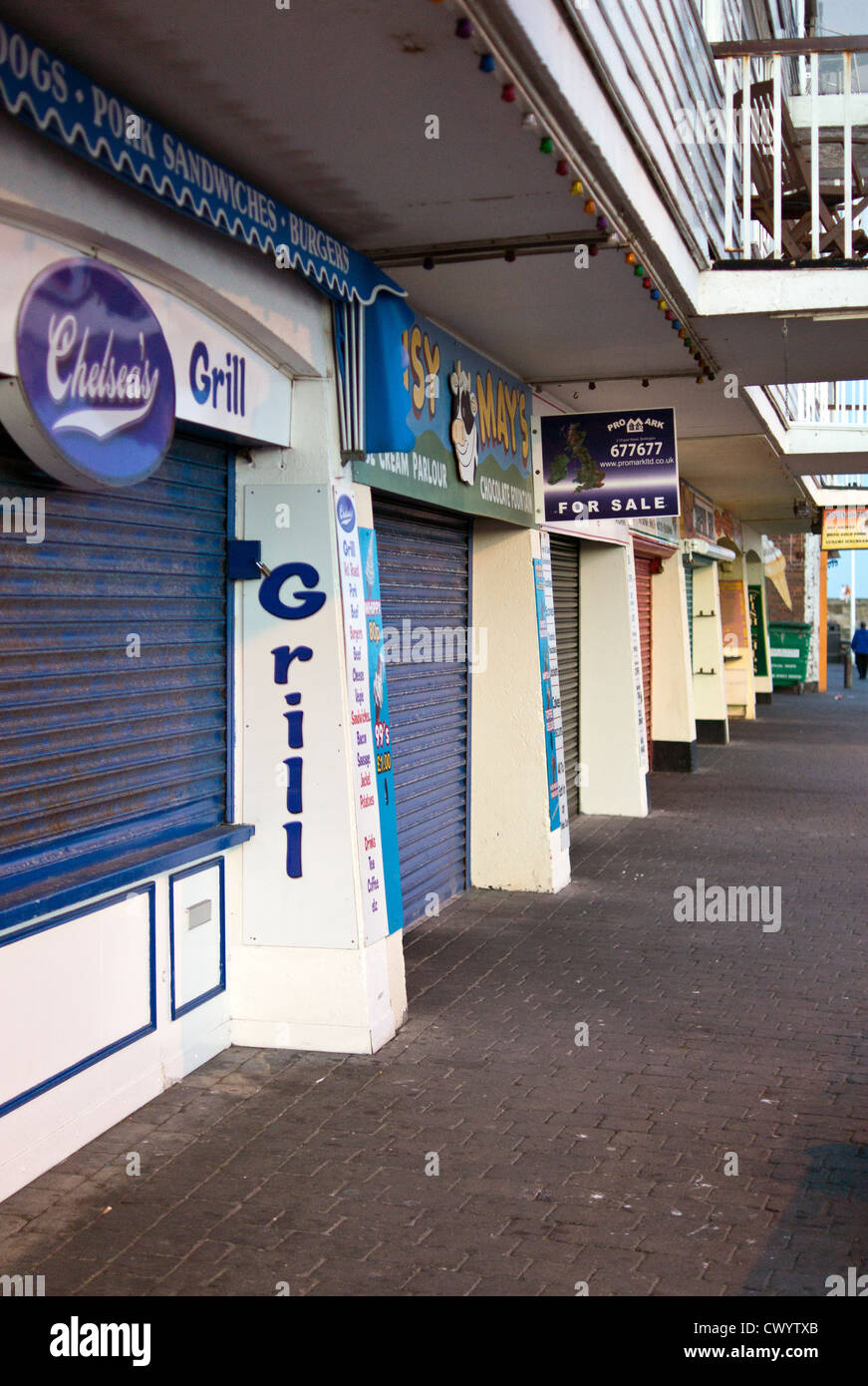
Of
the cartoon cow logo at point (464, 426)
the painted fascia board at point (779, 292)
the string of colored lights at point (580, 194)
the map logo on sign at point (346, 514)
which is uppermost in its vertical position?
the painted fascia board at point (779, 292)

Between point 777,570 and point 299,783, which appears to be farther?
point 777,570

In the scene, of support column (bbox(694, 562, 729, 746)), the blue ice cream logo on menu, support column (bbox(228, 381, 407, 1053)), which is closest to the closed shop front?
the blue ice cream logo on menu

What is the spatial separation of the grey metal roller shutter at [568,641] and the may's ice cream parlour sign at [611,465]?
2.76 metres

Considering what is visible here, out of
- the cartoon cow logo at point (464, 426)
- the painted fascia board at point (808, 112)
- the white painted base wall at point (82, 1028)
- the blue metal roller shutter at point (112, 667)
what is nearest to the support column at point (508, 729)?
the cartoon cow logo at point (464, 426)

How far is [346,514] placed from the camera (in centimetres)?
611

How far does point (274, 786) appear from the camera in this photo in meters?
6.08

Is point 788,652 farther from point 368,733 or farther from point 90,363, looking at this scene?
point 90,363

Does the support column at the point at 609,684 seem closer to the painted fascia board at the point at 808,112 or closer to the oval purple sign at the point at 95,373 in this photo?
the painted fascia board at the point at 808,112

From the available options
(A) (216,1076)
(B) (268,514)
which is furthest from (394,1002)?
(B) (268,514)

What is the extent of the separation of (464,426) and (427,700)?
1835 millimetres

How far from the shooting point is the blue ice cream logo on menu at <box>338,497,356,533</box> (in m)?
6.04

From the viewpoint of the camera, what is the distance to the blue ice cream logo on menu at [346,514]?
6039 millimetres

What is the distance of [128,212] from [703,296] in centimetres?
412

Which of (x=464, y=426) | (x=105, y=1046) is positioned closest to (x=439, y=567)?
(x=464, y=426)
